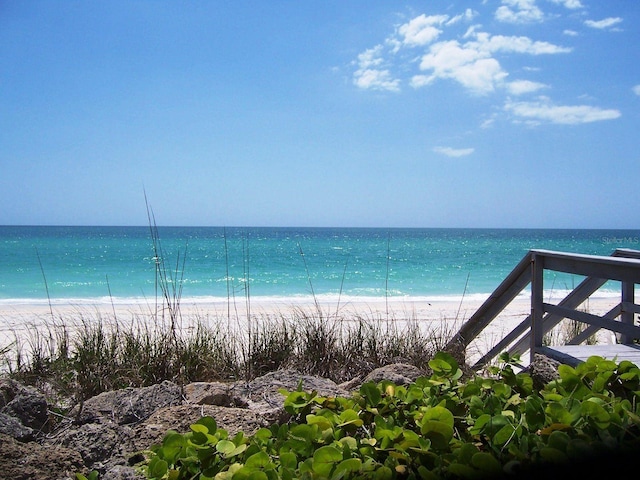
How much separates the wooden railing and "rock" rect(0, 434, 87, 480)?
2.62 meters

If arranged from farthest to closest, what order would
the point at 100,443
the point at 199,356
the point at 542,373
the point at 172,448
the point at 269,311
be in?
the point at 269,311 < the point at 199,356 < the point at 542,373 < the point at 100,443 < the point at 172,448

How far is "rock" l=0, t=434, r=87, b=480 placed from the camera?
66.7 inches

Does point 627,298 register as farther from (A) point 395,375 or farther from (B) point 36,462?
(B) point 36,462

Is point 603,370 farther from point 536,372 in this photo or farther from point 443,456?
point 443,456

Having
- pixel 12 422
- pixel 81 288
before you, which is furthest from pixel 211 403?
pixel 81 288

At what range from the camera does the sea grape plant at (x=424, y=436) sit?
110cm

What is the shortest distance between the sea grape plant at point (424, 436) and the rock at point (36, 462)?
2.01ft

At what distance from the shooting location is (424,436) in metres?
1.26

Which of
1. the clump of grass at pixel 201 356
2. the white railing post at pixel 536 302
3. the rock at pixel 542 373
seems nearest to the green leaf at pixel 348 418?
the rock at pixel 542 373

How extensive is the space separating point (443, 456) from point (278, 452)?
414 millimetres

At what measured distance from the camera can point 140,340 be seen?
178 inches

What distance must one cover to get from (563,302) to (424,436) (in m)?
3.45

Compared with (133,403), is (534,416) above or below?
above

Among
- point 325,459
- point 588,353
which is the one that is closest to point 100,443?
point 325,459
